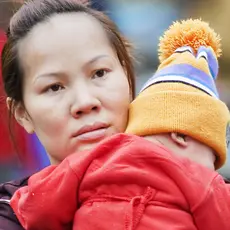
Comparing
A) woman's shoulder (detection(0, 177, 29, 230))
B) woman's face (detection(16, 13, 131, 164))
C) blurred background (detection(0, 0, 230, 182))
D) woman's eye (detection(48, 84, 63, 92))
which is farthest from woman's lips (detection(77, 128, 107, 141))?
blurred background (detection(0, 0, 230, 182))

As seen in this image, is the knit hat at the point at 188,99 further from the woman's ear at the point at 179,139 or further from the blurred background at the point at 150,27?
the blurred background at the point at 150,27

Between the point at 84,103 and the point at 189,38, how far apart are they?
0.27 m

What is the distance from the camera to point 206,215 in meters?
1.02

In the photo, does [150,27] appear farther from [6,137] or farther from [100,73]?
[100,73]

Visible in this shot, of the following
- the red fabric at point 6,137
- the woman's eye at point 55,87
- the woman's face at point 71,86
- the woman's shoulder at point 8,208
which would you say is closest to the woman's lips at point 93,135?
the woman's face at point 71,86

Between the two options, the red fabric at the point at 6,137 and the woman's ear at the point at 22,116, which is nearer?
the woman's ear at the point at 22,116

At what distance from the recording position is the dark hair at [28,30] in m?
1.37

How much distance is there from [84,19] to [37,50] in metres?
0.13

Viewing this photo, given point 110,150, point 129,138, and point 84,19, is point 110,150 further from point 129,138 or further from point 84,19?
point 84,19

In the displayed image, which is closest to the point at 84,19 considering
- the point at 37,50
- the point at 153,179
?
the point at 37,50

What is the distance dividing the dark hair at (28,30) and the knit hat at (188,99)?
0.60 ft

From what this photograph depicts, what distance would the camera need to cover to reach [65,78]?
1241 mm

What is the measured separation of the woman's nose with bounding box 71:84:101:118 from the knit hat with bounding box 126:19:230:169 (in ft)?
0.26

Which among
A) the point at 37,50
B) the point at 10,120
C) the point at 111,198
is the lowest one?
the point at 10,120
